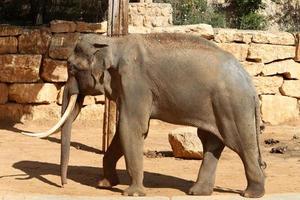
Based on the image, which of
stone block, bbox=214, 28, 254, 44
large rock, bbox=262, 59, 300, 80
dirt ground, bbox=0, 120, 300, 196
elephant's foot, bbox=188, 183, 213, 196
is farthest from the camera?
large rock, bbox=262, 59, 300, 80

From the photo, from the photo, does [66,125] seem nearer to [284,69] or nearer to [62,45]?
[62,45]

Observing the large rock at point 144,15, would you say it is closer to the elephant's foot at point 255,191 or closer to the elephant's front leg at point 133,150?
the elephant's front leg at point 133,150

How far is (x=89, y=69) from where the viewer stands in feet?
22.5

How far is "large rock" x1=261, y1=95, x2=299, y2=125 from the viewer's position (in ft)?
44.2

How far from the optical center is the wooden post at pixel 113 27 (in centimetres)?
989

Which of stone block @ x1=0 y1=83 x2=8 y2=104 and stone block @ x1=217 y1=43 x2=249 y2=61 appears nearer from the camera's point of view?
stone block @ x1=0 y1=83 x2=8 y2=104

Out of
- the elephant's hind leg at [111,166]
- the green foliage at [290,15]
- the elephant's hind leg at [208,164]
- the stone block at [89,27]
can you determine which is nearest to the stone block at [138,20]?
the stone block at [89,27]

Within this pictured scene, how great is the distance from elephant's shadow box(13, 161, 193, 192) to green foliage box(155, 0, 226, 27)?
26.5 feet

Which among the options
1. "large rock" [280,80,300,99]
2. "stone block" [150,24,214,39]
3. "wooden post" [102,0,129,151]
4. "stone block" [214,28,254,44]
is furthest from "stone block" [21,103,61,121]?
"large rock" [280,80,300,99]

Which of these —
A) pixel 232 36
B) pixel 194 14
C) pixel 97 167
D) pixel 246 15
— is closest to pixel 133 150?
pixel 97 167

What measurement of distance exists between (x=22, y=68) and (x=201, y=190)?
693cm

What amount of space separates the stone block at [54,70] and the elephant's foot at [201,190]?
6.42m

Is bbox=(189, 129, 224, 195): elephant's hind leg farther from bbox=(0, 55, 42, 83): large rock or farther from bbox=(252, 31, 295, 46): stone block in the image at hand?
bbox=(252, 31, 295, 46): stone block

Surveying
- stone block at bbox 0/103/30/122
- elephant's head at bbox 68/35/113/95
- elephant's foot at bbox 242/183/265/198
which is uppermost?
elephant's head at bbox 68/35/113/95
